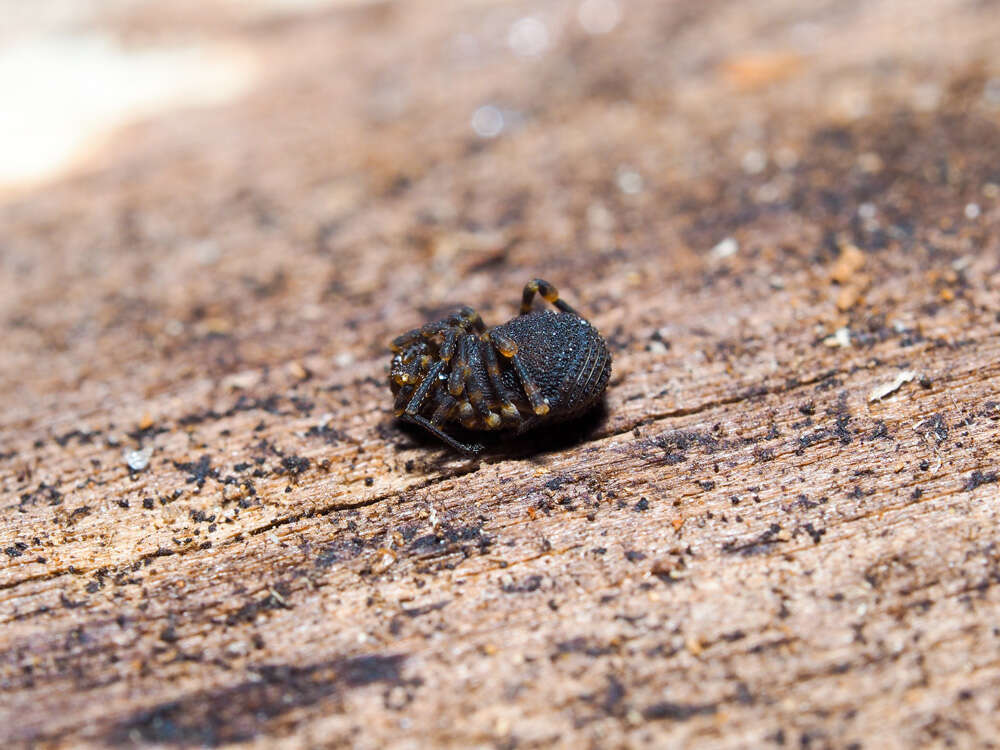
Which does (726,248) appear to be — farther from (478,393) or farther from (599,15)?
(599,15)

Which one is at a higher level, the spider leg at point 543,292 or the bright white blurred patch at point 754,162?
the bright white blurred patch at point 754,162

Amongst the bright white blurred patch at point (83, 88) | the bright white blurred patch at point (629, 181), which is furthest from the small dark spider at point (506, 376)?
the bright white blurred patch at point (83, 88)

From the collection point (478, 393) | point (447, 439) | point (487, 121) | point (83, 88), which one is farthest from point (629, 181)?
point (83, 88)

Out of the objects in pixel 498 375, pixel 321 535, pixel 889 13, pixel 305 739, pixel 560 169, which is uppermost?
pixel 889 13

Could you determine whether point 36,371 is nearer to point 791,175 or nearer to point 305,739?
point 305,739

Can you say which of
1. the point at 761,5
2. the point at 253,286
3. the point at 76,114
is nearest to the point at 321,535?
the point at 253,286

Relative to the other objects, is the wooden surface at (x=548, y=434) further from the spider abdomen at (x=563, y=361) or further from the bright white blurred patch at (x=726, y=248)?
the spider abdomen at (x=563, y=361)

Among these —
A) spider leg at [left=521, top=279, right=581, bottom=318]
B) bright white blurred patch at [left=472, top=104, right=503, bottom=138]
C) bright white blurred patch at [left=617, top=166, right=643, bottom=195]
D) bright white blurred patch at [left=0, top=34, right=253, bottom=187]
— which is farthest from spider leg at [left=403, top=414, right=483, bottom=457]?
bright white blurred patch at [left=0, top=34, right=253, bottom=187]
